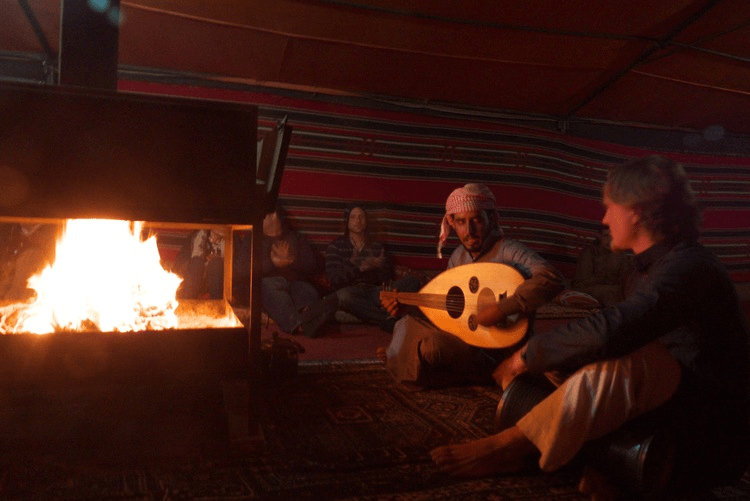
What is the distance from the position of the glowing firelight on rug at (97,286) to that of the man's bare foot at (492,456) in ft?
4.59

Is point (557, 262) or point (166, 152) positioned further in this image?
point (557, 262)

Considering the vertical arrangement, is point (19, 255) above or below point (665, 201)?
below

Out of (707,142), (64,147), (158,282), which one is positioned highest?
(707,142)

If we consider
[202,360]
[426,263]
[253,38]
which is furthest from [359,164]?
[202,360]

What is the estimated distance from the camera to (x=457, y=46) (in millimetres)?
5867

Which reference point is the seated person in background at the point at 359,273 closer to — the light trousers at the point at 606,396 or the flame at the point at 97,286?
the flame at the point at 97,286

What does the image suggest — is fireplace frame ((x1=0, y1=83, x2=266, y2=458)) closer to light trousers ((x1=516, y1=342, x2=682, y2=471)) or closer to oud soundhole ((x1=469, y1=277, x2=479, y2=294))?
light trousers ((x1=516, y1=342, x2=682, y2=471))

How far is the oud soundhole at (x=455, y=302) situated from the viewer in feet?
11.8

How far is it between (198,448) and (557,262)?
686 centimetres

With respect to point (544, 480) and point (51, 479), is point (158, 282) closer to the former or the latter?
point (51, 479)

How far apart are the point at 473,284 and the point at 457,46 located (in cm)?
338

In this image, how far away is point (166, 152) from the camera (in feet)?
8.06

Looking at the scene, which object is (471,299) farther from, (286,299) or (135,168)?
(286,299)

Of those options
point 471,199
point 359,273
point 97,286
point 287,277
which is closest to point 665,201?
point 471,199
